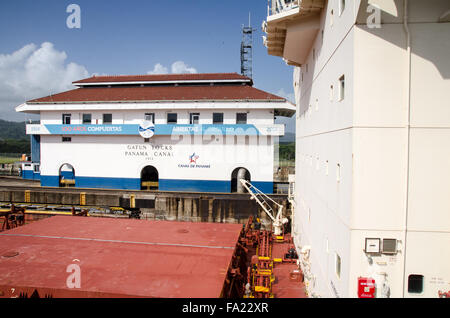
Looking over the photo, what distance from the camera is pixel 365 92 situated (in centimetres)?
541

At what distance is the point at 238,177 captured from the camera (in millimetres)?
22906

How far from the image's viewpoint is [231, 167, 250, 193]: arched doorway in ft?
75.4

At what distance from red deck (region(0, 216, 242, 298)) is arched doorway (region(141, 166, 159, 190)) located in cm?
1195

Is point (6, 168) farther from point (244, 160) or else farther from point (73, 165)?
point (244, 160)

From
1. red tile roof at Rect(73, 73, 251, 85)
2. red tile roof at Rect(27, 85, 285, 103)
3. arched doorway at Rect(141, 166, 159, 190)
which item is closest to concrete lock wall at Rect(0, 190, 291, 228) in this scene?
arched doorway at Rect(141, 166, 159, 190)

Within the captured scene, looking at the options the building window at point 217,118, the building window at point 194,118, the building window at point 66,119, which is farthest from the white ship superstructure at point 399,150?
the building window at point 66,119

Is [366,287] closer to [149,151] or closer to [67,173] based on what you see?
[149,151]

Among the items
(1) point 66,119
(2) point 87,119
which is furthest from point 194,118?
(1) point 66,119

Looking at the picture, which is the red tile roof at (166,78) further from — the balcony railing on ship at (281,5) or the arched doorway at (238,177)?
the balcony railing on ship at (281,5)

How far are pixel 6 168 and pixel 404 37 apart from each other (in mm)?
46905

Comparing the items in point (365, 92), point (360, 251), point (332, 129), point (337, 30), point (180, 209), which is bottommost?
point (180, 209)

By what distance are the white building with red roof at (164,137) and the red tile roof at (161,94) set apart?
0.08 metres

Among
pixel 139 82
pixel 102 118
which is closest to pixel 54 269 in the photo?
pixel 102 118

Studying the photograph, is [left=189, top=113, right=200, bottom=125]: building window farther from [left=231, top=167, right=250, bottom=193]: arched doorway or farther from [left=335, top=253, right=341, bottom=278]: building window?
[left=335, top=253, right=341, bottom=278]: building window
